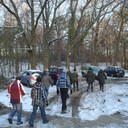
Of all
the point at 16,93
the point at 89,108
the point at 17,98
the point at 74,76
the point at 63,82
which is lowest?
the point at 89,108

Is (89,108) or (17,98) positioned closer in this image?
(17,98)

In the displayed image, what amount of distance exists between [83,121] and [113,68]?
35443 mm

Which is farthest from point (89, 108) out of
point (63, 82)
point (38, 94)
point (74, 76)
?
point (74, 76)

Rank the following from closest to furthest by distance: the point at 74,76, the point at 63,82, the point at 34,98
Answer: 1. the point at 34,98
2. the point at 63,82
3. the point at 74,76

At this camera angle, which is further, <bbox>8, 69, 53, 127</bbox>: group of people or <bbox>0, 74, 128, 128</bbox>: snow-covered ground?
<bbox>0, 74, 128, 128</bbox>: snow-covered ground

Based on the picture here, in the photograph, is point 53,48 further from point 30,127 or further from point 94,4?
point 30,127

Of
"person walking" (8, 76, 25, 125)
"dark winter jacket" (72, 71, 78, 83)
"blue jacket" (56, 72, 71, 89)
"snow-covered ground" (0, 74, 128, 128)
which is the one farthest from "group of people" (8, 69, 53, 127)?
"dark winter jacket" (72, 71, 78, 83)

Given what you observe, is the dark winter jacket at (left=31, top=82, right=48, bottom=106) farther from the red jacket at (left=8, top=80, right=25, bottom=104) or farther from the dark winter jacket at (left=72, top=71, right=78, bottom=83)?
the dark winter jacket at (left=72, top=71, right=78, bottom=83)

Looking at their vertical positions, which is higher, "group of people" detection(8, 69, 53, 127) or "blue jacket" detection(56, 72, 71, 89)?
"blue jacket" detection(56, 72, 71, 89)

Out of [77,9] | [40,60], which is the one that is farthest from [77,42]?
[40,60]

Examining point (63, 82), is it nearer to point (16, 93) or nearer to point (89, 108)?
point (89, 108)

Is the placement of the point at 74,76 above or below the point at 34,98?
above

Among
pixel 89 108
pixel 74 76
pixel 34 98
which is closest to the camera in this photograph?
pixel 34 98

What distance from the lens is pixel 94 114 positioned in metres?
14.6
